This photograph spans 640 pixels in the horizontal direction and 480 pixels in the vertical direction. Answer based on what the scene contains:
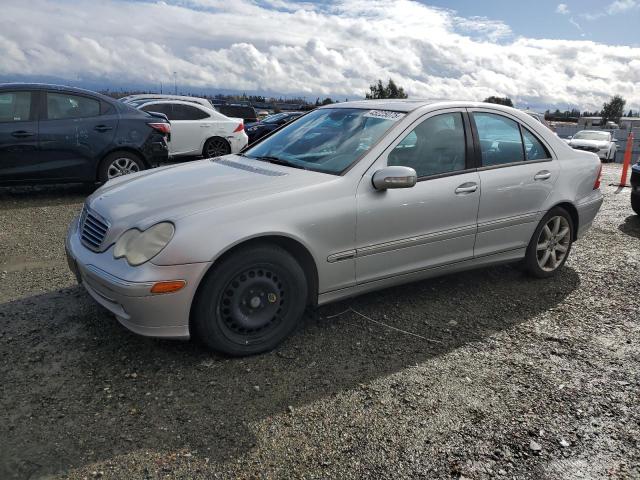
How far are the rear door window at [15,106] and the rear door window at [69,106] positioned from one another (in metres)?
0.26

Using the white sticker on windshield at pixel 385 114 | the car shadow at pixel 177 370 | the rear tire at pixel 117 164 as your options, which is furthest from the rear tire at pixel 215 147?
the white sticker on windshield at pixel 385 114

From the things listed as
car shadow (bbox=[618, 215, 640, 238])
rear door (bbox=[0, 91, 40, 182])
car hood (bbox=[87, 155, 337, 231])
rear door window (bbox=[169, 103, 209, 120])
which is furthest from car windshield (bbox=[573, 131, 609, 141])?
car hood (bbox=[87, 155, 337, 231])

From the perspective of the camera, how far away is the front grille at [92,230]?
328cm

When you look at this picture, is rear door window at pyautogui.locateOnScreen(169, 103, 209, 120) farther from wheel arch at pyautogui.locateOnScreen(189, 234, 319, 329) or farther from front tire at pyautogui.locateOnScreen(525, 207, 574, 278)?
wheel arch at pyautogui.locateOnScreen(189, 234, 319, 329)

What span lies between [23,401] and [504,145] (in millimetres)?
3853

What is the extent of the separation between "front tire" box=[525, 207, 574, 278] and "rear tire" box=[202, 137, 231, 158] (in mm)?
8577

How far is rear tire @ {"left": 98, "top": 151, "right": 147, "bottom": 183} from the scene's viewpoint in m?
7.74

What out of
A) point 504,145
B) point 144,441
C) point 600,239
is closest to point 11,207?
point 144,441

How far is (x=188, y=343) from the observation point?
11.4 feet

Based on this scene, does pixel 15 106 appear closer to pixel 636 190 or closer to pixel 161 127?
pixel 161 127

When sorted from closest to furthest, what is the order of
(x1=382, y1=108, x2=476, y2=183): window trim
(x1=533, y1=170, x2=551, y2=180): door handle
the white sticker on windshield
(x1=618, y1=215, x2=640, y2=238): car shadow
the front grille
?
1. the front grille
2. (x1=382, y1=108, x2=476, y2=183): window trim
3. the white sticker on windshield
4. (x1=533, y1=170, x2=551, y2=180): door handle
5. (x1=618, y1=215, x2=640, y2=238): car shadow

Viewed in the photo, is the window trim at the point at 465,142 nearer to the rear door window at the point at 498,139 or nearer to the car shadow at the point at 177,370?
the rear door window at the point at 498,139

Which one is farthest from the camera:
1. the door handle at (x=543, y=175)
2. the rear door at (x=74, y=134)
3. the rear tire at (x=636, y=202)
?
the rear tire at (x=636, y=202)

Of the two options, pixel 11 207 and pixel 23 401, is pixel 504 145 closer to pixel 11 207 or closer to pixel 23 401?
pixel 23 401
